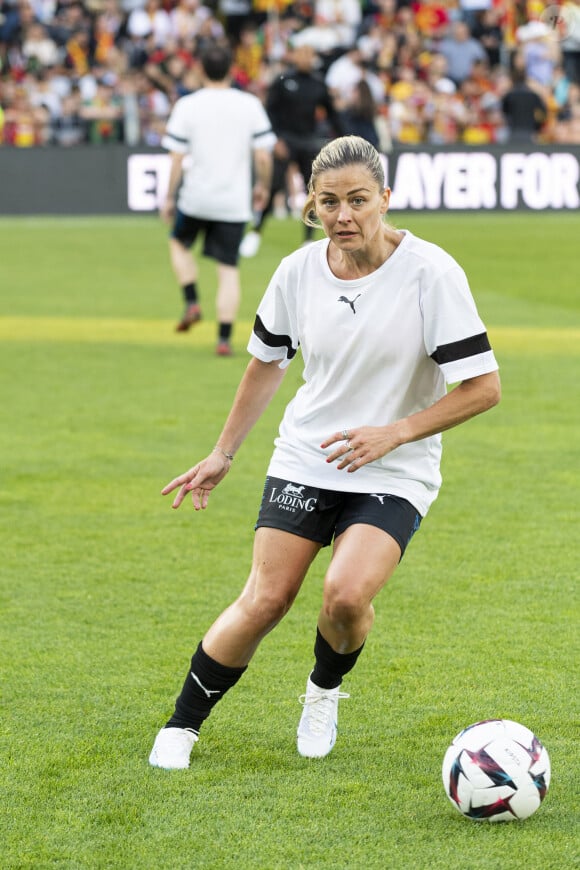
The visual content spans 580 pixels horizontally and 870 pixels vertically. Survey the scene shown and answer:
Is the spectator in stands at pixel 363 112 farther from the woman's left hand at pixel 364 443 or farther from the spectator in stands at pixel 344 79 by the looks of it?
the woman's left hand at pixel 364 443

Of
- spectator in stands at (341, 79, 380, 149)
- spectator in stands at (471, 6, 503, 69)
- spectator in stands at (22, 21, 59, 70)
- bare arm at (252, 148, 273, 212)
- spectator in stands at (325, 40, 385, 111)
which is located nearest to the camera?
bare arm at (252, 148, 273, 212)

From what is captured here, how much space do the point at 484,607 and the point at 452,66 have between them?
23.8m

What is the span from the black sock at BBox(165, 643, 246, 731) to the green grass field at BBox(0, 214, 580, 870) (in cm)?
14

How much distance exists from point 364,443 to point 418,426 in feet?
0.57

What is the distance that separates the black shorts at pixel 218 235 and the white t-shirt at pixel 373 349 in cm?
770

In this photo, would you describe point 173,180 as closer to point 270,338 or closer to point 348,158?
point 270,338

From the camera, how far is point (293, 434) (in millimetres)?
4332

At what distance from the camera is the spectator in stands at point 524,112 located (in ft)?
85.3

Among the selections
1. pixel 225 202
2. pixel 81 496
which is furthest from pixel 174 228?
pixel 81 496

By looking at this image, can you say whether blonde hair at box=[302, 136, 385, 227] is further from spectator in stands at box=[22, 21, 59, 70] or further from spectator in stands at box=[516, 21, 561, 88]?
spectator in stands at box=[516, 21, 561, 88]

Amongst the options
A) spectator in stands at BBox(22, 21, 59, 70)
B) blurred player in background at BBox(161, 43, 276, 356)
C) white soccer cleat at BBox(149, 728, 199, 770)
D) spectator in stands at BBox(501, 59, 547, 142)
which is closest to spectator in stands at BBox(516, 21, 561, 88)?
spectator in stands at BBox(501, 59, 547, 142)

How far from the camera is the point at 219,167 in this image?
1188cm

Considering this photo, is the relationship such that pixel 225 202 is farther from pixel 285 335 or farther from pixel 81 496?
pixel 285 335

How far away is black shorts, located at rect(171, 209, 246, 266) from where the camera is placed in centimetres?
1200
